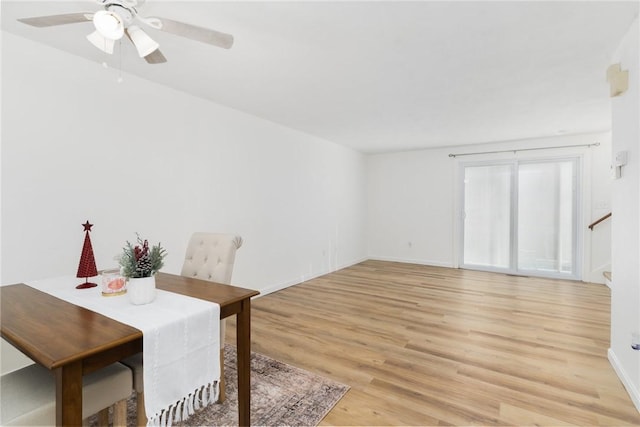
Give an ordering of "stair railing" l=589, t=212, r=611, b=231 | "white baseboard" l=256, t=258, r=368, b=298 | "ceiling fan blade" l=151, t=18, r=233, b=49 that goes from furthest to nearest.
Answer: "stair railing" l=589, t=212, r=611, b=231 → "white baseboard" l=256, t=258, r=368, b=298 → "ceiling fan blade" l=151, t=18, r=233, b=49

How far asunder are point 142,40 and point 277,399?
219 cm

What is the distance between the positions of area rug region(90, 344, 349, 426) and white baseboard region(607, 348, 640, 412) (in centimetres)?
173

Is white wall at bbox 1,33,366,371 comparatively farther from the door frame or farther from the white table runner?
the door frame

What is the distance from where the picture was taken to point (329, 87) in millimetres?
2934

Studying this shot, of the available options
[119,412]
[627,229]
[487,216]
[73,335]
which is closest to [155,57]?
[73,335]

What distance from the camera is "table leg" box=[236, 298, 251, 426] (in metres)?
1.55

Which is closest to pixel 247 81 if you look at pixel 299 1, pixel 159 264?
pixel 299 1

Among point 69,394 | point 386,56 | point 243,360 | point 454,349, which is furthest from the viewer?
point 454,349

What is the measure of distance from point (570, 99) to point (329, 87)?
260 centimetres

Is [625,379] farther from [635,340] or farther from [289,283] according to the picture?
[289,283]

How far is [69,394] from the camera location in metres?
0.95

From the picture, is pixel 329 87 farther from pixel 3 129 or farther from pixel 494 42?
pixel 3 129

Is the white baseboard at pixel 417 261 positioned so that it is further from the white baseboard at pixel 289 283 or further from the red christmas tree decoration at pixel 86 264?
the red christmas tree decoration at pixel 86 264

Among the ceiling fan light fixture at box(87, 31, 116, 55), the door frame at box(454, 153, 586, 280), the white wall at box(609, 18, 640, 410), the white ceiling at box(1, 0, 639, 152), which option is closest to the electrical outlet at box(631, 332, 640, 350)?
the white wall at box(609, 18, 640, 410)
